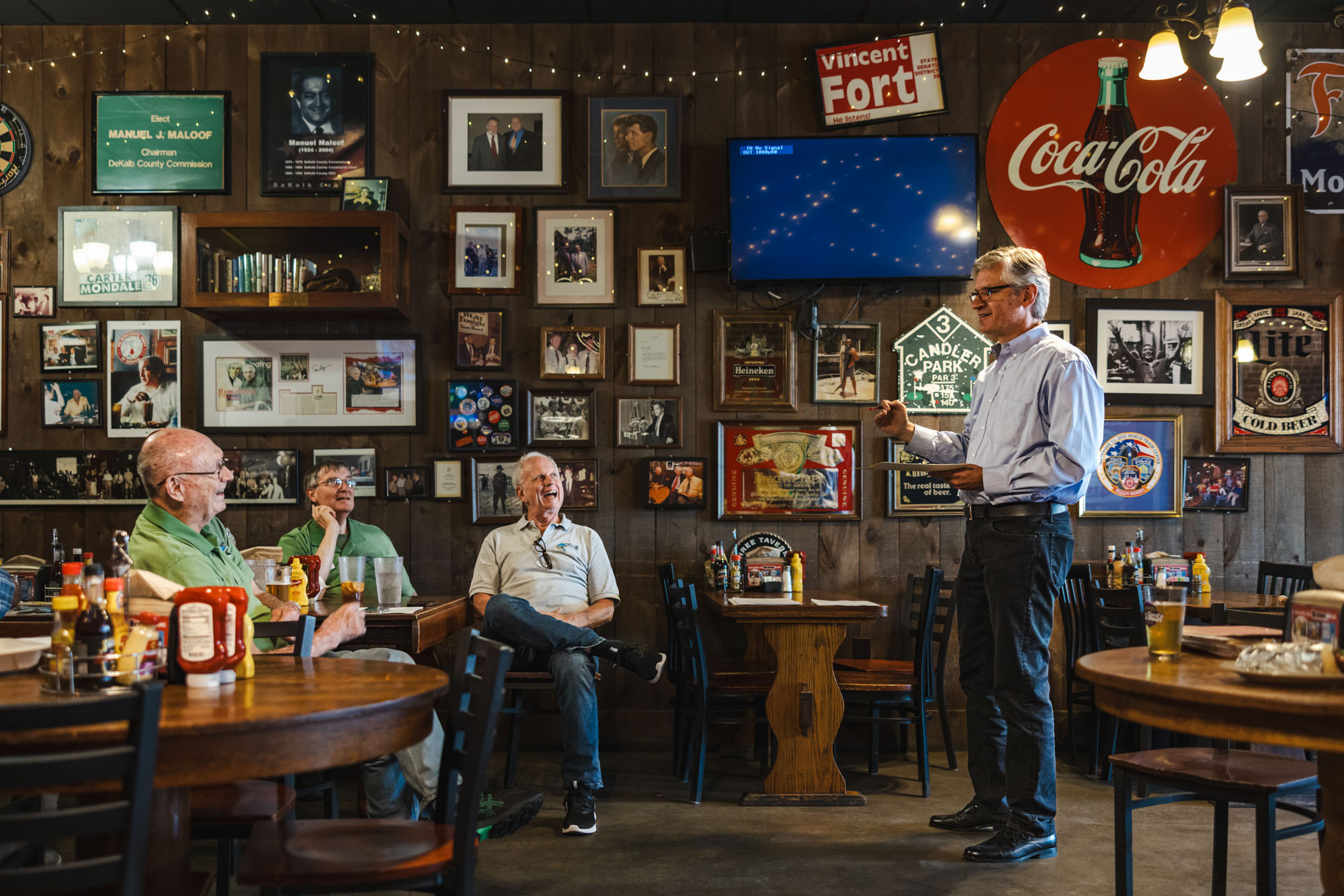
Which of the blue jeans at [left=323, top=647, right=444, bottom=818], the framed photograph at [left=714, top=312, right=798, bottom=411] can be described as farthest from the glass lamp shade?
the blue jeans at [left=323, top=647, right=444, bottom=818]

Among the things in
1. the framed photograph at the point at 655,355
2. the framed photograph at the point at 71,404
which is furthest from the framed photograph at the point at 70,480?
the framed photograph at the point at 655,355

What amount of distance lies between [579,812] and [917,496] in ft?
7.53

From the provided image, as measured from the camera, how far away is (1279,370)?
15.9 feet

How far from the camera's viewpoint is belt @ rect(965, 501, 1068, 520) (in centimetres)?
310

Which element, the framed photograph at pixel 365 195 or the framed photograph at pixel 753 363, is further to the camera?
the framed photograph at pixel 753 363

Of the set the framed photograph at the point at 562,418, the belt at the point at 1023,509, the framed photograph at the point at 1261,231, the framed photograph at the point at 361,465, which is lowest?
the belt at the point at 1023,509

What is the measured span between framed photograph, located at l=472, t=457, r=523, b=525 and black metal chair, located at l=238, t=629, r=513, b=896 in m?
2.63

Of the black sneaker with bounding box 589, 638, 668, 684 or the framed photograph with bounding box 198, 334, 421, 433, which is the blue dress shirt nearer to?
the black sneaker with bounding box 589, 638, 668, 684

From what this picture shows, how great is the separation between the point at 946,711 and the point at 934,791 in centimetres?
45

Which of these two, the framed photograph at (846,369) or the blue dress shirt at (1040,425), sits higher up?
the framed photograph at (846,369)

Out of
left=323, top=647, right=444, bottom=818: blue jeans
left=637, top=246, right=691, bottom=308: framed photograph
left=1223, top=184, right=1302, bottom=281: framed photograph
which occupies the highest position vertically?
left=1223, top=184, right=1302, bottom=281: framed photograph

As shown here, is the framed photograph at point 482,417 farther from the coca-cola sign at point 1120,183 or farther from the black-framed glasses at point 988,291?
the coca-cola sign at point 1120,183

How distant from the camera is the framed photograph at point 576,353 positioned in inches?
188

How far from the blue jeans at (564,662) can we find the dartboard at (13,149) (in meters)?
3.22
